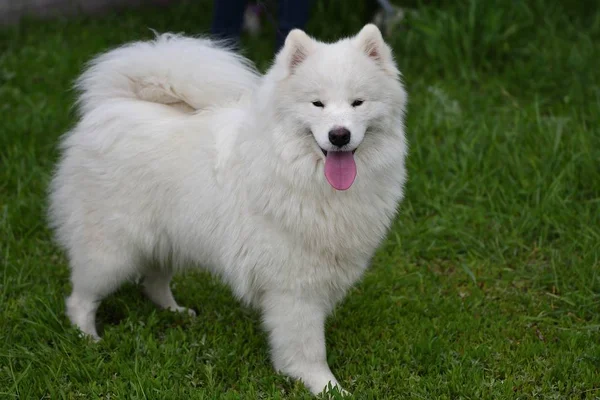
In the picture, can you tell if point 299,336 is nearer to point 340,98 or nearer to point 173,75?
point 340,98

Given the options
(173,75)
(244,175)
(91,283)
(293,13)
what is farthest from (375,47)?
(293,13)

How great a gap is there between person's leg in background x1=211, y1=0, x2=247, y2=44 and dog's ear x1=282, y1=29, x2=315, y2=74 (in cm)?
265

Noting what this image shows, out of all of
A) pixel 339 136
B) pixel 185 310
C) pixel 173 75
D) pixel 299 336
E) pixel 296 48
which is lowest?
pixel 185 310

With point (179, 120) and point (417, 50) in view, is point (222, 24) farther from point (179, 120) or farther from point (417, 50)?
point (179, 120)

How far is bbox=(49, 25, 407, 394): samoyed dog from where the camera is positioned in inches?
113

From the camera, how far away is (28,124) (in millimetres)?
5238

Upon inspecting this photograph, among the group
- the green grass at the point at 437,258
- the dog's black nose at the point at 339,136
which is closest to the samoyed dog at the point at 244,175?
the dog's black nose at the point at 339,136

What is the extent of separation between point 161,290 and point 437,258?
4.90ft

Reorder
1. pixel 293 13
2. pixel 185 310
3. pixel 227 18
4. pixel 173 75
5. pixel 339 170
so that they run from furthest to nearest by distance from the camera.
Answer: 1. pixel 227 18
2. pixel 293 13
3. pixel 185 310
4. pixel 173 75
5. pixel 339 170

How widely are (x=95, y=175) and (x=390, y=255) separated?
5.59 ft

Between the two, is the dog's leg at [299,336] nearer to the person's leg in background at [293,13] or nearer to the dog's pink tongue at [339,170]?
the dog's pink tongue at [339,170]

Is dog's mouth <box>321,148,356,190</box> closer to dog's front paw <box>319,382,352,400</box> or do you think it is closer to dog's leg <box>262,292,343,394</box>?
dog's leg <box>262,292,343,394</box>

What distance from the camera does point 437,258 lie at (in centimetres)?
429

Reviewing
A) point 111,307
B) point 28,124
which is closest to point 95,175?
point 111,307
